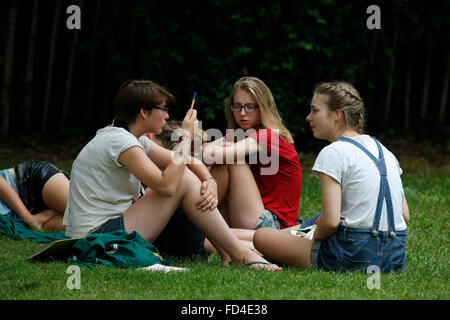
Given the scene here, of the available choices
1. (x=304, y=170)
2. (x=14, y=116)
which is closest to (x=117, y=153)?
(x=304, y=170)

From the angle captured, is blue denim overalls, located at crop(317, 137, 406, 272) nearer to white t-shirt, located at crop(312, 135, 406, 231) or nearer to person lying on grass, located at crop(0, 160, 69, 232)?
white t-shirt, located at crop(312, 135, 406, 231)

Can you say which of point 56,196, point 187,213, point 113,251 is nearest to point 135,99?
point 187,213

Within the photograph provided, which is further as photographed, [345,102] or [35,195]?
[35,195]

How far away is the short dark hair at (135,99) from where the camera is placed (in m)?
3.54

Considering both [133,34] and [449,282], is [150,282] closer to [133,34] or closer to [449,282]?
[449,282]

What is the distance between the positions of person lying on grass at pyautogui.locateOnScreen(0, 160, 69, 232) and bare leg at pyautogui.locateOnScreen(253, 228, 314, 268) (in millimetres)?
1787

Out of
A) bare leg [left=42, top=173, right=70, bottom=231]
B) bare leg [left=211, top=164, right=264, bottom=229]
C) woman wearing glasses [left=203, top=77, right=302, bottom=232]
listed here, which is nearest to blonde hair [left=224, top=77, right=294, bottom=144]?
woman wearing glasses [left=203, top=77, right=302, bottom=232]

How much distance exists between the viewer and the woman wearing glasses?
13.3 feet

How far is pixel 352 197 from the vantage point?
317cm

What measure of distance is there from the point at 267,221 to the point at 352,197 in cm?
99

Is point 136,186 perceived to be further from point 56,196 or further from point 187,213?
point 56,196

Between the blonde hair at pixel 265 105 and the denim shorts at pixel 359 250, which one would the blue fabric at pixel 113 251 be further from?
the blonde hair at pixel 265 105

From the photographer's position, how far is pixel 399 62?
35.3 feet
